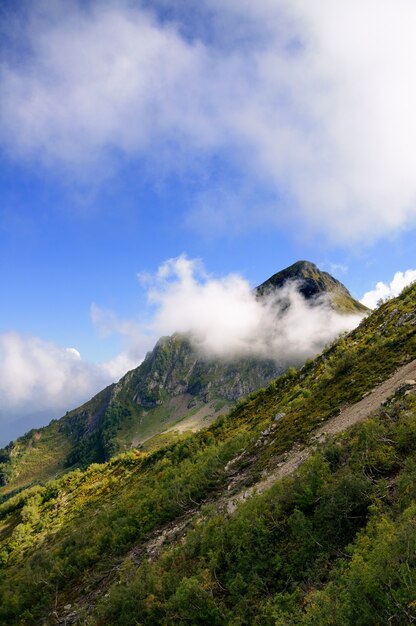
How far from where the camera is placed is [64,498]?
242ft

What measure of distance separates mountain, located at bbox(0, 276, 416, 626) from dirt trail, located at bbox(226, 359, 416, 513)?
14 centimetres

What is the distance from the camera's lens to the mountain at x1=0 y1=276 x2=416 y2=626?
35.6 ft

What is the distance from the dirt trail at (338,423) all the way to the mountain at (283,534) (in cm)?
14

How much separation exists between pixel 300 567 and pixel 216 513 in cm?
976

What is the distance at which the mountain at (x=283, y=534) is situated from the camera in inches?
427

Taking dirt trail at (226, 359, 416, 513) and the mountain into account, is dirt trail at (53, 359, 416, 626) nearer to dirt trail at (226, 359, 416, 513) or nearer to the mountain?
dirt trail at (226, 359, 416, 513)

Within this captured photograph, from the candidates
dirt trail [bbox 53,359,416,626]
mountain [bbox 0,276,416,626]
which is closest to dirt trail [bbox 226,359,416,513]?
dirt trail [bbox 53,359,416,626]

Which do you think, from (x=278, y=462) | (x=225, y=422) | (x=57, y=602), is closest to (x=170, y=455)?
(x=225, y=422)

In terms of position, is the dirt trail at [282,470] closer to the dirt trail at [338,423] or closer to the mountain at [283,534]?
the dirt trail at [338,423]

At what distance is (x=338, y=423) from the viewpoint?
85.4 feet

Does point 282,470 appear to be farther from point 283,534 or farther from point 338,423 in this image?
point 283,534

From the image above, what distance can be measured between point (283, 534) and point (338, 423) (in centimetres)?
1188

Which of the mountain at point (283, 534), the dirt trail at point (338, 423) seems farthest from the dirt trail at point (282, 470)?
the mountain at point (283, 534)

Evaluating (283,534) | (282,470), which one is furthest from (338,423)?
(283,534)
